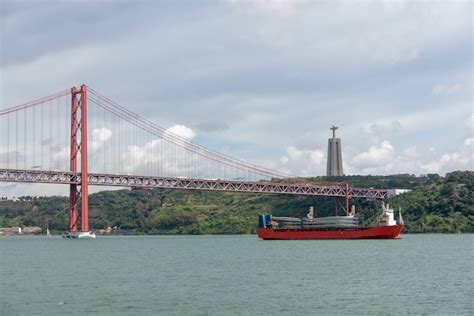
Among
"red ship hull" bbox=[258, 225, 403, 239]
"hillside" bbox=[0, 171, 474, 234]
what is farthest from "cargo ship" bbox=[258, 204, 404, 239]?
"hillside" bbox=[0, 171, 474, 234]

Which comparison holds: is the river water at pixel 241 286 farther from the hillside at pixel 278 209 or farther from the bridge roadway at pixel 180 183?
the hillside at pixel 278 209

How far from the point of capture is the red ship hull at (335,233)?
325 ft

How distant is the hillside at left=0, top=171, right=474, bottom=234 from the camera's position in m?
129

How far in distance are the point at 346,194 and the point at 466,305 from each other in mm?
93174

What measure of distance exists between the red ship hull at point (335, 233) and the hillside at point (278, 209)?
28.5 metres

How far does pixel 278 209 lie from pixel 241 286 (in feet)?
395

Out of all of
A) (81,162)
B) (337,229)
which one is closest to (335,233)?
(337,229)

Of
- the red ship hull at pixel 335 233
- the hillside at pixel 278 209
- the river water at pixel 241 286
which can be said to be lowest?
the river water at pixel 241 286

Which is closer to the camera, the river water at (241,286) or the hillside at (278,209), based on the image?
the river water at (241,286)

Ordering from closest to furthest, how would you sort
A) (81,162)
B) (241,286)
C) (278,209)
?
(241,286)
(81,162)
(278,209)

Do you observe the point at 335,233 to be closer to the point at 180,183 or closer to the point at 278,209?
the point at 180,183

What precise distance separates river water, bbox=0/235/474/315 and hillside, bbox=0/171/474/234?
7143 centimetres

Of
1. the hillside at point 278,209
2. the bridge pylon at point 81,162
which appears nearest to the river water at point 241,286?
the bridge pylon at point 81,162

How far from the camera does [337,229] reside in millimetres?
104125
